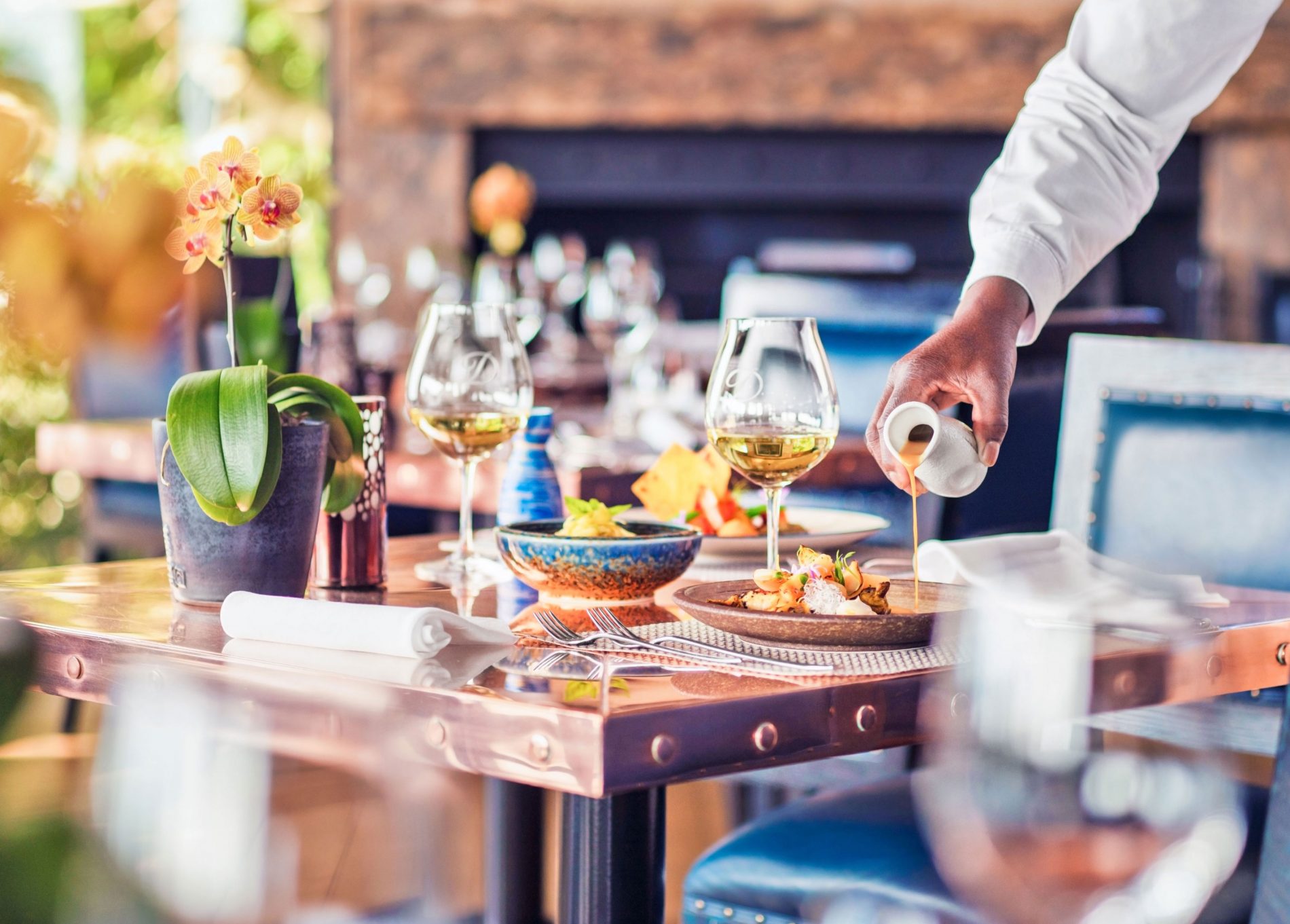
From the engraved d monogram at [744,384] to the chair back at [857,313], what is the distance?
157 centimetres

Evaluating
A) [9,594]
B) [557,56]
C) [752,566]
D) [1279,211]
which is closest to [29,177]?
[9,594]

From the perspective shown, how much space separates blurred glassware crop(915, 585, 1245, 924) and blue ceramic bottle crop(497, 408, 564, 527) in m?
0.89

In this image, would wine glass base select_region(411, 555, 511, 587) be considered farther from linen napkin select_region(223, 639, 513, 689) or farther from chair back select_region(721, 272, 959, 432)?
chair back select_region(721, 272, 959, 432)

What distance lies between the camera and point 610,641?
34.5 inches

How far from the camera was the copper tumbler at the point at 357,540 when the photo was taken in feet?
3.65

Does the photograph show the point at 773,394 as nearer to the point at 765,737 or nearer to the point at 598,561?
the point at 598,561

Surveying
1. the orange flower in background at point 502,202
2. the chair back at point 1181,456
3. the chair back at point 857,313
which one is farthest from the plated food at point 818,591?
the orange flower in background at point 502,202

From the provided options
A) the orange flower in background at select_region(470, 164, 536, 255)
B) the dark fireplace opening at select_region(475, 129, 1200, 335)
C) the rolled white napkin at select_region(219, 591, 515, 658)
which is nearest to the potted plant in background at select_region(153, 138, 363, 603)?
the rolled white napkin at select_region(219, 591, 515, 658)

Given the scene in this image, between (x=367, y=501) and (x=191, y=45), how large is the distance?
5.43 metres

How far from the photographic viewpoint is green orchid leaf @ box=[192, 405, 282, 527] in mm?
970

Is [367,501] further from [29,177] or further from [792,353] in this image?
[29,177]

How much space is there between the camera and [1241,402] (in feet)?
4.82

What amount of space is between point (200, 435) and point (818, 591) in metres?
0.40

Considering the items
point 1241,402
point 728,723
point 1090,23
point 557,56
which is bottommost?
point 728,723
